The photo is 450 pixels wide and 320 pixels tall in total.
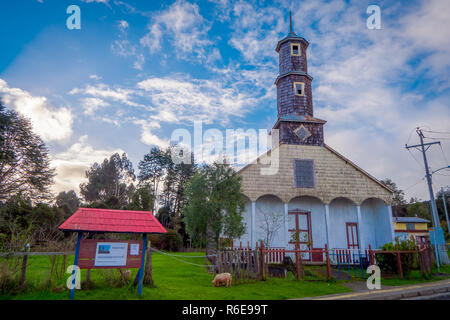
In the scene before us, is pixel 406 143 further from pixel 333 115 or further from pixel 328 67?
pixel 328 67

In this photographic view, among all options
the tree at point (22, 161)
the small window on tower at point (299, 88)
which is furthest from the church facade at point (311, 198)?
the tree at point (22, 161)

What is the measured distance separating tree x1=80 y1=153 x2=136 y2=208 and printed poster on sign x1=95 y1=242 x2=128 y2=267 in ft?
150

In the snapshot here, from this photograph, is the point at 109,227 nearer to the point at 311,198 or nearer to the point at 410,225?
the point at 311,198

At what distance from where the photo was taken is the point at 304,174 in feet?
65.5

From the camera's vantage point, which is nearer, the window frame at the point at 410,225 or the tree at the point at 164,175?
the window frame at the point at 410,225

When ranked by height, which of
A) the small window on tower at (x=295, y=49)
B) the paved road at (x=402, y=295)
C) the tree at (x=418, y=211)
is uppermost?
the small window on tower at (x=295, y=49)

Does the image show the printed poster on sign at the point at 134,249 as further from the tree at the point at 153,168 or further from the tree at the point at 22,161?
the tree at the point at 153,168

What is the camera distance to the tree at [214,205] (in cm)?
1513

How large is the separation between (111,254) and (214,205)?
23.8 feet

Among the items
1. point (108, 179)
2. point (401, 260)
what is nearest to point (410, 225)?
point (401, 260)

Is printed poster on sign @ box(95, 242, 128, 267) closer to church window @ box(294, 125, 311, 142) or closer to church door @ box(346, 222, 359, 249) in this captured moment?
church window @ box(294, 125, 311, 142)

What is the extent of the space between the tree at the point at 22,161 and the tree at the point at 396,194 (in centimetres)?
6584

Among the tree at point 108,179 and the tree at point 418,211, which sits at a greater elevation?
the tree at point 108,179

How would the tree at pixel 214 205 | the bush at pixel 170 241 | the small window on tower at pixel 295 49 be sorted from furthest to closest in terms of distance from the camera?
1. the bush at pixel 170 241
2. the small window on tower at pixel 295 49
3. the tree at pixel 214 205
